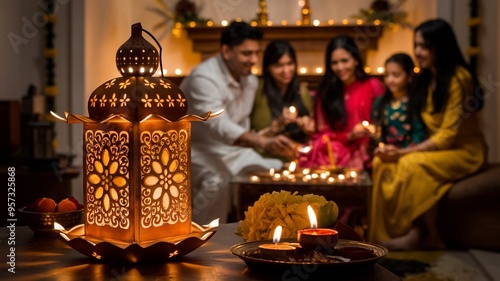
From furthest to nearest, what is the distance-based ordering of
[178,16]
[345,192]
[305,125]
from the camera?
1. [178,16]
2. [305,125]
3. [345,192]

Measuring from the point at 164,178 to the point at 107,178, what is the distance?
12 centimetres

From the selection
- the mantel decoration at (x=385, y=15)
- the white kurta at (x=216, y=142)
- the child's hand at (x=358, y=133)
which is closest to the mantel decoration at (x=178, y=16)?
the mantel decoration at (x=385, y=15)

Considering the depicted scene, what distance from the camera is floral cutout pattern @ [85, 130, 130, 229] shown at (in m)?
1.67

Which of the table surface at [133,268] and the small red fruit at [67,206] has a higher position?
the small red fruit at [67,206]

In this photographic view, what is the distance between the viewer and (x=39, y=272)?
1.60m

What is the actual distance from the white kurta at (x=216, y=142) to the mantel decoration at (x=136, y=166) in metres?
3.26

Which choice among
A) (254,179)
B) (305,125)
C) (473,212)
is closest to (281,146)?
(305,125)

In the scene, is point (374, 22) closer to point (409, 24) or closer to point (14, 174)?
point (409, 24)

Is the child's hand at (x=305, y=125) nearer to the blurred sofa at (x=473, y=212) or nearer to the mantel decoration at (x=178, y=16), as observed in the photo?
the blurred sofa at (x=473, y=212)

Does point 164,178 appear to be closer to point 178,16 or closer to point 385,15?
point 385,15

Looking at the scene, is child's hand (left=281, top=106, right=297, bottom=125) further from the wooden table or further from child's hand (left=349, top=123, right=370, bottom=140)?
the wooden table

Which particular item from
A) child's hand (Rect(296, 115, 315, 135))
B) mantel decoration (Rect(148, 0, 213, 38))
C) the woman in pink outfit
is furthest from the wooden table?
mantel decoration (Rect(148, 0, 213, 38))

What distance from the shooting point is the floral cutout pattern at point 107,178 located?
1.67 m

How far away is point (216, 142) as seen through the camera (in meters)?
5.30
